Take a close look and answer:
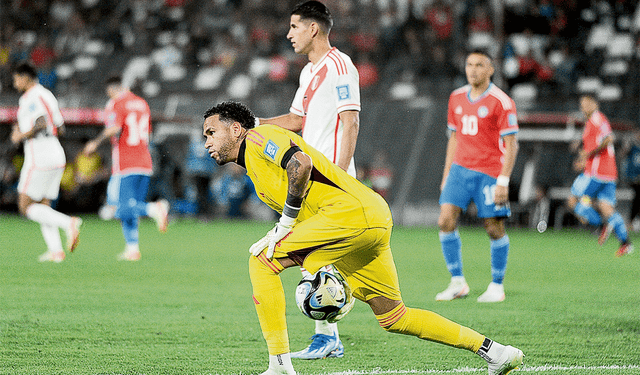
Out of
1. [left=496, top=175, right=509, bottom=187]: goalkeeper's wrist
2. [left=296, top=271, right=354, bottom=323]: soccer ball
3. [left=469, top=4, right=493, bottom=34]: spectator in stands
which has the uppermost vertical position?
[left=469, top=4, right=493, bottom=34]: spectator in stands

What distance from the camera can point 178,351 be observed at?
17.8 ft

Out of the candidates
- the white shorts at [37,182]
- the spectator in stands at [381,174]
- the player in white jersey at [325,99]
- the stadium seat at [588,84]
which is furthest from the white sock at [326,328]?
the stadium seat at [588,84]

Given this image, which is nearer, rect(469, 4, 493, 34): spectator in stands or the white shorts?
the white shorts

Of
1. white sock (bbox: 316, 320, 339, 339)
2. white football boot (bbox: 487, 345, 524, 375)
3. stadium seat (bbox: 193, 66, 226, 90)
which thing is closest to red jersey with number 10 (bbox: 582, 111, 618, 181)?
white sock (bbox: 316, 320, 339, 339)

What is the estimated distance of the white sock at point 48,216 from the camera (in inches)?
416

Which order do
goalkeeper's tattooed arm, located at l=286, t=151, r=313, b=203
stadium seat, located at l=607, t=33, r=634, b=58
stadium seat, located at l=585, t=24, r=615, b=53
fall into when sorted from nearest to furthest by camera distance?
goalkeeper's tattooed arm, located at l=286, t=151, r=313, b=203, stadium seat, located at l=607, t=33, r=634, b=58, stadium seat, located at l=585, t=24, r=615, b=53

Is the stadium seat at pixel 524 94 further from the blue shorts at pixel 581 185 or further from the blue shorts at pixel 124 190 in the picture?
the blue shorts at pixel 124 190

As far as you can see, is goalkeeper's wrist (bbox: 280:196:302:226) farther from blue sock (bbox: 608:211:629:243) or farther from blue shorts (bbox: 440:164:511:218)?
blue sock (bbox: 608:211:629:243)

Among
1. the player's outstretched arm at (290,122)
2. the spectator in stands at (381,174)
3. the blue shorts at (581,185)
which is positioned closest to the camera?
the player's outstretched arm at (290,122)

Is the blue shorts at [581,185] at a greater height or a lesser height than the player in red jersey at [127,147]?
lesser

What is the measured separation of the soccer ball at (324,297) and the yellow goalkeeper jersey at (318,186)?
37 centimetres

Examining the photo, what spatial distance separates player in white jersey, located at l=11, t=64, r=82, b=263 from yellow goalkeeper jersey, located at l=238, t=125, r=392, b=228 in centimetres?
675

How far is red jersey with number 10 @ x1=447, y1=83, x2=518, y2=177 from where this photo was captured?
809cm

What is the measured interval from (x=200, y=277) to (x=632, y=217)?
37.9 feet
